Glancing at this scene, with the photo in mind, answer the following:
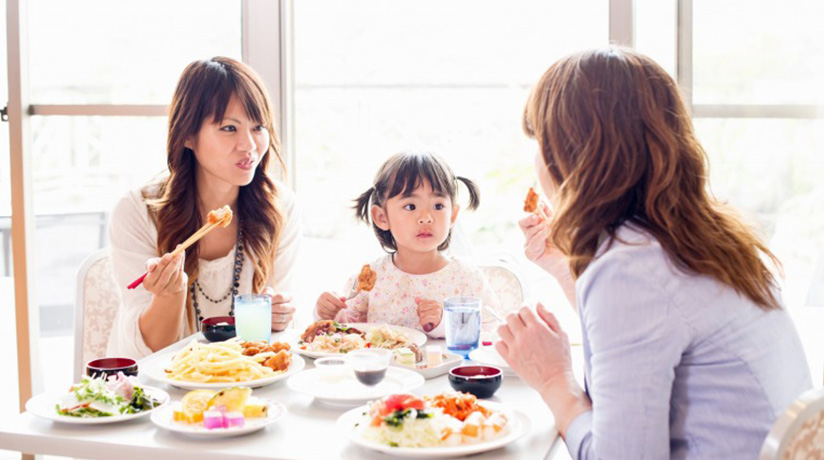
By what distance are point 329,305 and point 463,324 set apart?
1.57 feet

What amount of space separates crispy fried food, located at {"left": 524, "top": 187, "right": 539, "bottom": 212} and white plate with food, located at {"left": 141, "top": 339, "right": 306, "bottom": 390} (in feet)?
2.09

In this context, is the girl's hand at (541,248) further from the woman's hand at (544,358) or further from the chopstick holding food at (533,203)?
the woman's hand at (544,358)

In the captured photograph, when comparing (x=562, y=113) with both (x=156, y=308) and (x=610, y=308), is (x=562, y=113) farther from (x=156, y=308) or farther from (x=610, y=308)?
(x=156, y=308)

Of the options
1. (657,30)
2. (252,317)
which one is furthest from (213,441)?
(657,30)

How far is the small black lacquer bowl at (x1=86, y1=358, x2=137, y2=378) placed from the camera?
1.61 metres

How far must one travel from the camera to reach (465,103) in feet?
11.6

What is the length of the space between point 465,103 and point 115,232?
166cm

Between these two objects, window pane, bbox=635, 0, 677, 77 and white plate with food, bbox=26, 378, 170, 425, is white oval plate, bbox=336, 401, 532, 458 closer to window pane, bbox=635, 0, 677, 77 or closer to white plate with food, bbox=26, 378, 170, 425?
white plate with food, bbox=26, 378, 170, 425

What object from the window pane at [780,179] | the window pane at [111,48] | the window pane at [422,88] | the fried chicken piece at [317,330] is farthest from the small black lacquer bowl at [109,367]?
the window pane at [780,179]

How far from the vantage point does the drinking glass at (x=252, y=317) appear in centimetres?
196

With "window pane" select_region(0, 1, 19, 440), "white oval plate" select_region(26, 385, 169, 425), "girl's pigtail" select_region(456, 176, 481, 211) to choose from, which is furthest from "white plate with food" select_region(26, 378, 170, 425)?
"window pane" select_region(0, 1, 19, 440)

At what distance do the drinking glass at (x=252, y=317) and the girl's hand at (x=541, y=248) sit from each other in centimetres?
60

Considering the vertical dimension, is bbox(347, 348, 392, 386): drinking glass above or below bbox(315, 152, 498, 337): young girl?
below

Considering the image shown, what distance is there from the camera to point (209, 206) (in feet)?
8.12
